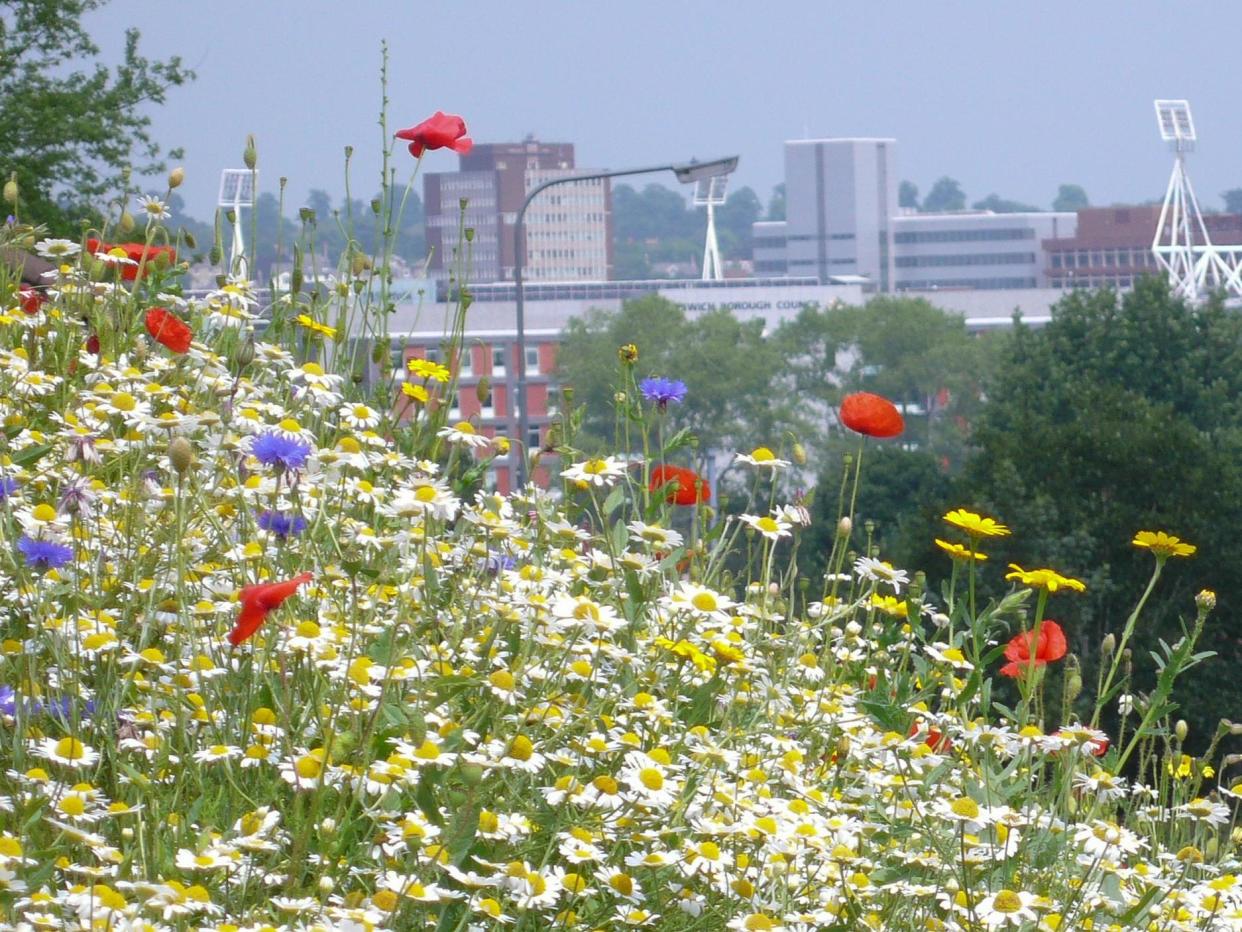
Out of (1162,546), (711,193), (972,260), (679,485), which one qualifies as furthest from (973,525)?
(972,260)

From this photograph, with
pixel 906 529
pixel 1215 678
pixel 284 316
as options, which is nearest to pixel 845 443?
pixel 906 529

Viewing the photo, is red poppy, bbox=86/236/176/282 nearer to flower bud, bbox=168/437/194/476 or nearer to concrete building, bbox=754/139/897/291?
flower bud, bbox=168/437/194/476

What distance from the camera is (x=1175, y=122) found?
423 feet

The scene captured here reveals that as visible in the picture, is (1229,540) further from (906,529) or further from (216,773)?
(216,773)

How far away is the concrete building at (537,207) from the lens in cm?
16162

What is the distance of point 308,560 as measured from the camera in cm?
232

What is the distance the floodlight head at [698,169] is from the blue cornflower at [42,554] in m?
15.8

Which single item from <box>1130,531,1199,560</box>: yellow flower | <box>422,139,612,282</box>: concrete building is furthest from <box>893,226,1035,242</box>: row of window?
<box>1130,531,1199,560</box>: yellow flower

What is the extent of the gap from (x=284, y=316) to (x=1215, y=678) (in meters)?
18.2

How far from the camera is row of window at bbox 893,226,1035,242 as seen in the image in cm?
15538

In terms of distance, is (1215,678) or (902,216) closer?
(1215,678)

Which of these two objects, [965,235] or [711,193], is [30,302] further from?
[965,235]

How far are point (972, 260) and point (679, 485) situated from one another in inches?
6256

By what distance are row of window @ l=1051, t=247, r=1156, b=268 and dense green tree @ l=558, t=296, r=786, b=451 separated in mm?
60456
